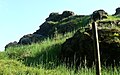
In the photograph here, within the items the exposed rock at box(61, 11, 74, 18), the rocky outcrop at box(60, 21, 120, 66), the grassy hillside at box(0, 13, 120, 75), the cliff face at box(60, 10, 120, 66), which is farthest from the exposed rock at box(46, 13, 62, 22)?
the rocky outcrop at box(60, 21, 120, 66)

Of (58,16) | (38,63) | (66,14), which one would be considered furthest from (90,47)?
(58,16)

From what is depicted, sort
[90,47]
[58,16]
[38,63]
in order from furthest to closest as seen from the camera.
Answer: [58,16] < [38,63] < [90,47]

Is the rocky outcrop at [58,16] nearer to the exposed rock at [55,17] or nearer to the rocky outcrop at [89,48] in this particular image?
the exposed rock at [55,17]

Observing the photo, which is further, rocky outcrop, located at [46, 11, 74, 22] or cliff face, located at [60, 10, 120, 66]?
rocky outcrop, located at [46, 11, 74, 22]

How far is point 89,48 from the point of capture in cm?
1661

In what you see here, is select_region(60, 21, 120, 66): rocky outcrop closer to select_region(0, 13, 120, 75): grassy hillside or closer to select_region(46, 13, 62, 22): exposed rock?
select_region(0, 13, 120, 75): grassy hillside

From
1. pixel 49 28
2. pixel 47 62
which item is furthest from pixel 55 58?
pixel 49 28

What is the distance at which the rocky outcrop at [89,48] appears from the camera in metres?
16.0

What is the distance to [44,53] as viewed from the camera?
18.8m

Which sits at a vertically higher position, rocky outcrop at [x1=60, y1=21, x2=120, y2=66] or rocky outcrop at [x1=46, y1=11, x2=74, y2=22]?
rocky outcrop at [x1=46, y1=11, x2=74, y2=22]

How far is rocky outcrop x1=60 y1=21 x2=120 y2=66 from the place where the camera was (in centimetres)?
1602

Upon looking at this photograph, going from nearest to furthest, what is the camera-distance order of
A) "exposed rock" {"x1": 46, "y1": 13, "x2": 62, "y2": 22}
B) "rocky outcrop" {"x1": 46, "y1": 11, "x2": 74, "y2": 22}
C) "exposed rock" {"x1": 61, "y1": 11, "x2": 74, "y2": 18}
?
"exposed rock" {"x1": 61, "y1": 11, "x2": 74, "y2": 18} → "rocky outcrop" {"x1": 46, "y1": 11, "x2": 74, "y2": 22} → "exposed rock" {"x1": 46, "y1": 13, "x2": 62, "y2": 22}

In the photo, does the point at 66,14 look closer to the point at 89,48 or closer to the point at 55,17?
the point at 55,17

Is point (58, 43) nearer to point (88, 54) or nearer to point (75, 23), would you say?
point (88, 54)
